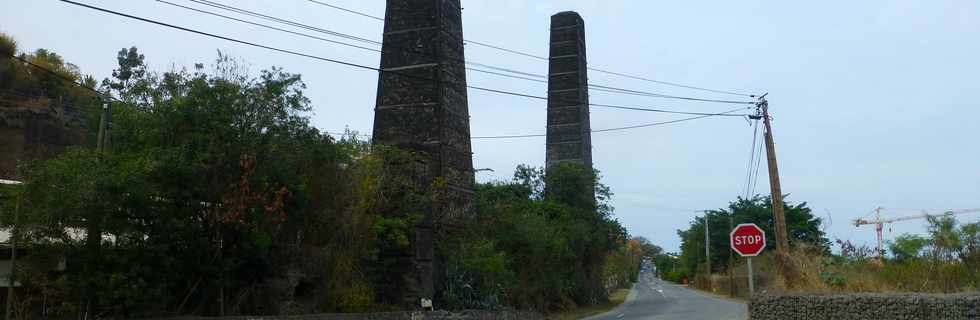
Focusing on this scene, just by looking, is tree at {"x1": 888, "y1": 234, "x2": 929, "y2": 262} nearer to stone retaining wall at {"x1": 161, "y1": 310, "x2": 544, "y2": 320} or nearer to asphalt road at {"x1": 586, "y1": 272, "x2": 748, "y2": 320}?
asphalt road at {"x1": 586, "y1": 272, "x2": 748, "y2": 320}

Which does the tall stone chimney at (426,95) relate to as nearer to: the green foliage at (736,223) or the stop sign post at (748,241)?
the stop sign post at (748,241)

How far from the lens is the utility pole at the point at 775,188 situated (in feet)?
76.7

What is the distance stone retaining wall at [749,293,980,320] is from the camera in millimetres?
13883

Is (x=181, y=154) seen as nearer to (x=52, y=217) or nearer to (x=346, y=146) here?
(x=52, y=217)

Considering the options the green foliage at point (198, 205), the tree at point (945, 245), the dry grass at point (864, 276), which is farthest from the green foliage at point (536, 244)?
the tree at point (945, 245)

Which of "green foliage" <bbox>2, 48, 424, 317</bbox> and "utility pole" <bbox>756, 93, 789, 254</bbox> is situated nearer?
"green foliage" <bbox>2, 48, 424, 317</bbox>

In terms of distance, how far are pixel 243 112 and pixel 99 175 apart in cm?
360

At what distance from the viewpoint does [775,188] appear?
24.4 meters

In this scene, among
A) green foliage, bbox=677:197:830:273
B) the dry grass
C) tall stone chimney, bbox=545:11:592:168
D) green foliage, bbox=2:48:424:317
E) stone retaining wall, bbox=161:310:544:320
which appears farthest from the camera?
green foliage, bbox=677:197:830:273

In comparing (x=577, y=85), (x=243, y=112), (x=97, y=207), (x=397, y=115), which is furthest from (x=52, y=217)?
(x=577, y=85)

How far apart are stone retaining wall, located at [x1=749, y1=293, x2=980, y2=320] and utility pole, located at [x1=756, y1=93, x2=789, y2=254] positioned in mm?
4959

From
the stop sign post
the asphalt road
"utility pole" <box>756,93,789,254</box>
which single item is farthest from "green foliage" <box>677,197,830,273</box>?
the stop sign post

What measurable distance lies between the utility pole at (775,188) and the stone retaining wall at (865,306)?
16.3 ft

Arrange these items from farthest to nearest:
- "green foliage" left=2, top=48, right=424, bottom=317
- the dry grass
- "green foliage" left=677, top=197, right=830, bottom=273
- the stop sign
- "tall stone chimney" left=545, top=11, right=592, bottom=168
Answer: "green foliage" left=677, top=197, right=830, bottom=273
"tall stone chimney" left=545, top=11, right=592, bottom=168
the dry grass
the stop sign
"green foliage" left=2, top=48, right=424, bottom=317
